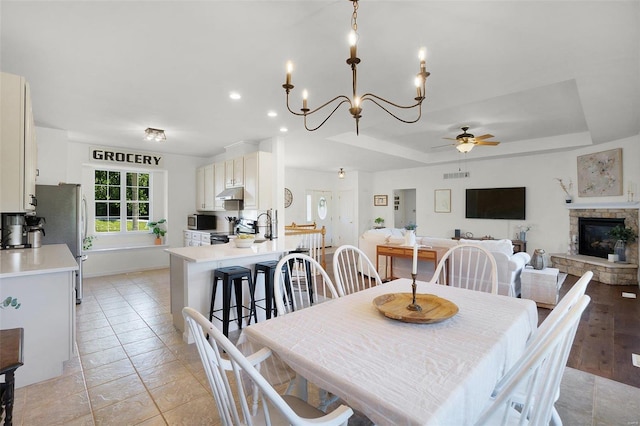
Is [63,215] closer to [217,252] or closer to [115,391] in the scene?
[217,252]

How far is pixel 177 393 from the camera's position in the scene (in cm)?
208

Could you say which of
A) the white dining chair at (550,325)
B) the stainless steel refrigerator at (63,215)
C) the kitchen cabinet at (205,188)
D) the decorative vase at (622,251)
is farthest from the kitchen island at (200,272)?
the decorative vase at (622,251)

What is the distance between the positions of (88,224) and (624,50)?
24.4 feet

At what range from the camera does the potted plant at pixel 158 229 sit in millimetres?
6188

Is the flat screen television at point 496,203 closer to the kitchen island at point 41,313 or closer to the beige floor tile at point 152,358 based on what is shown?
the beige floor tile at point 152,358

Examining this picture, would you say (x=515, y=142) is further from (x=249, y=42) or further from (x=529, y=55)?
(x=249, y=42)

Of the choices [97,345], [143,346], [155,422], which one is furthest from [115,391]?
[97,345]

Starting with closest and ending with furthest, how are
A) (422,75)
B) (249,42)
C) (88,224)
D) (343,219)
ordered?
(422,75)
(249,42)
(88,224)
(343,219)

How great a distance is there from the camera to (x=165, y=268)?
6.18m

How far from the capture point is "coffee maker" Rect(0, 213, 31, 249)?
3.40 m

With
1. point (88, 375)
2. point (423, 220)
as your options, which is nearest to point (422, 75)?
point (88, 375)

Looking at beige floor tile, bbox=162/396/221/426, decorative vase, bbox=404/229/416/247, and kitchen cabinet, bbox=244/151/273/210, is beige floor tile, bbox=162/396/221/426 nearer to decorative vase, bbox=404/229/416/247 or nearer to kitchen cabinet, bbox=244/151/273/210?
kitchen cabinet, bbox=244/151/273/210

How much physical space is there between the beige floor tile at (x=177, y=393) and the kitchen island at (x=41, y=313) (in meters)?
0.87

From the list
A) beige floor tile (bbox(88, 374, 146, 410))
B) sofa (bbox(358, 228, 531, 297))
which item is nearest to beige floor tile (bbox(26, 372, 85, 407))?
beige floor tile (bbox(88, 374, 146, 410))
